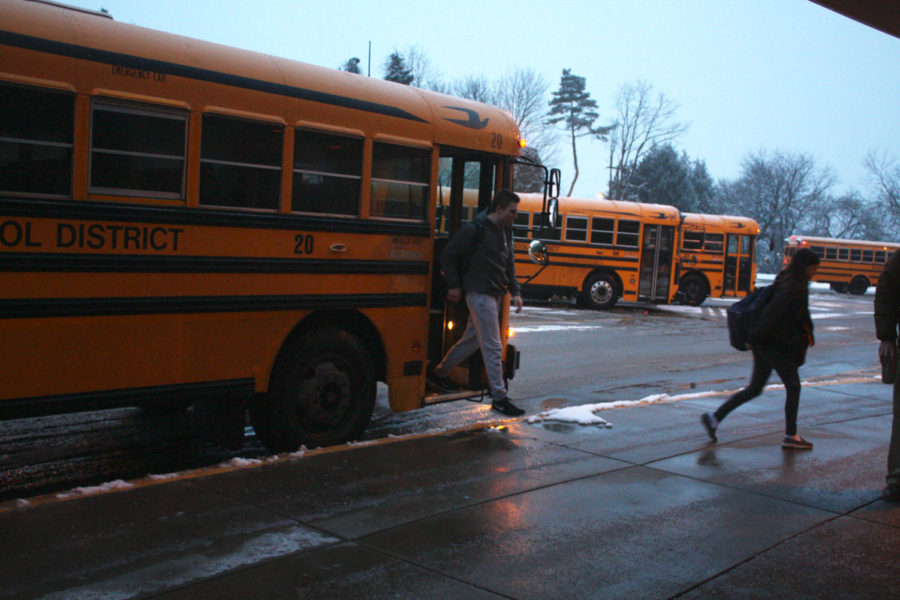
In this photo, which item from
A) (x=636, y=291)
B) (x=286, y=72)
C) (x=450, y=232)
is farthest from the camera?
(x=636, y=291)

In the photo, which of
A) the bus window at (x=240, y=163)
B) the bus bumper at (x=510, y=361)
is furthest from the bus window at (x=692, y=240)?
the bus window at (x=240, y=163)

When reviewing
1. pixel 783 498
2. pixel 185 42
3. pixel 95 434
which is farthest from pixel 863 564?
pixel 95 434

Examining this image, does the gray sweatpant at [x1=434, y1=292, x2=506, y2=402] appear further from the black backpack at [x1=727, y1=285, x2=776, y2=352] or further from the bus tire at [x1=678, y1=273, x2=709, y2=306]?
the bus tire at [x1=678, y1=273, x2=709, y2=306]

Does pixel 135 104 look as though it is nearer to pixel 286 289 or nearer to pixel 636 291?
pixel 286 289

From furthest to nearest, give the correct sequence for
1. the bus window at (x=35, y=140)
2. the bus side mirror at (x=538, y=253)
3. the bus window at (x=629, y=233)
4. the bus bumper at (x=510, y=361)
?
the bus window at (x=629, y=233)
the bus side mirror at (x=538, y=253)
the bus bumper at (x=510, y=361)
the bus window at (x=35, y=140)

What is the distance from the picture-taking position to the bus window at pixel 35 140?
14.7 ft

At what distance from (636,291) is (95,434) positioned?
19233 mm

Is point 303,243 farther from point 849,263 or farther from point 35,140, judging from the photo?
point 849,263

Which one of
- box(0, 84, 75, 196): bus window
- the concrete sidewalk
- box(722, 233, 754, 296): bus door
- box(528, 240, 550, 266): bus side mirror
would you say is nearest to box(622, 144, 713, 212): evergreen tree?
box(722, 233, 754, 296): bus door

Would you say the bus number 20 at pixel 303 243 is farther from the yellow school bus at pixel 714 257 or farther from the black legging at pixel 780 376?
the yellow school bus at pixel 714 257

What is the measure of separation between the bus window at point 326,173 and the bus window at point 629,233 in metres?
18.2

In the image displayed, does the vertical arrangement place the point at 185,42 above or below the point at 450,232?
above

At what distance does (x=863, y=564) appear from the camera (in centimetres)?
420

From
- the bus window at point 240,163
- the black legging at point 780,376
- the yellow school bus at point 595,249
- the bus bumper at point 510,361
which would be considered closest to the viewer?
the bus window at point 240,163
